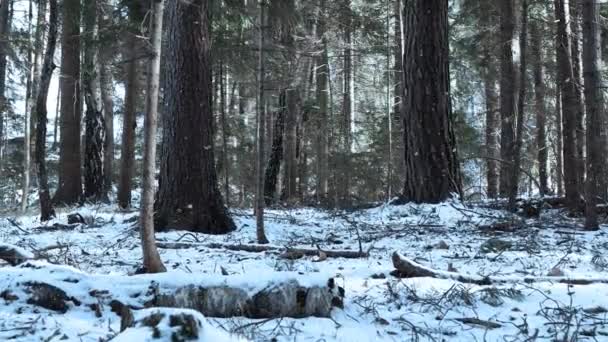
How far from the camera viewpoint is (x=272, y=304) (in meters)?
3.37

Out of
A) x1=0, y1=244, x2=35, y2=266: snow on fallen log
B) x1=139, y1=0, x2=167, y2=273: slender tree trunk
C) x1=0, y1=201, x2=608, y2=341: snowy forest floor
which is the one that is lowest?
x1=0, y1=201, x2=608, y2=341: snowy forest floor

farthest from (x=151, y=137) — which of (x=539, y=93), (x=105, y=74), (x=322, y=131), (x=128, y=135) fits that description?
(x=322, y=131)

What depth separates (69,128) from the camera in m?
14.5

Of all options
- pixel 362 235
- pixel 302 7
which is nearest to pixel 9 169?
pixel 302 7

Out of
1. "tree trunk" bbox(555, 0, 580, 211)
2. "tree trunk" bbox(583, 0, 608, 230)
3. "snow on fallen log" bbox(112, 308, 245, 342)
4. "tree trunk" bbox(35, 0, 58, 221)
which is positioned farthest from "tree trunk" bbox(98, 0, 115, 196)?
"snow on fallen log" bbox(112, 308, 245, 342)

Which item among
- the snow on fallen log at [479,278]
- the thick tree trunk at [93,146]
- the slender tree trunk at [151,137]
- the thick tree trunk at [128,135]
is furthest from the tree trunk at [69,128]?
the snow on fallen log at [479,278]

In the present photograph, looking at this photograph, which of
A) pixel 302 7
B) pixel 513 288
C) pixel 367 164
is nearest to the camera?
pixel 513 288

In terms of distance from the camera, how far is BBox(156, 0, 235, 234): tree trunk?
24.6 ft

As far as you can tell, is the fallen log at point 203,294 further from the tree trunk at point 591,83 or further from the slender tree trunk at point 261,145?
the tree trunk at point 591,83

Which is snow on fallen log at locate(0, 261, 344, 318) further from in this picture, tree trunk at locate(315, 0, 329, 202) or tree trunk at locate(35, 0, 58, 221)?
tree trunk at locate(315, 0, 329, 202)

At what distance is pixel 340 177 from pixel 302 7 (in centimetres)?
593

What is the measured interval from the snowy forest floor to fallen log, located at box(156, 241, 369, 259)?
0.16 feet

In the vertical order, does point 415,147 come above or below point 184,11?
below

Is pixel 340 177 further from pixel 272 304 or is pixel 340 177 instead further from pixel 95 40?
pixel 272 304
